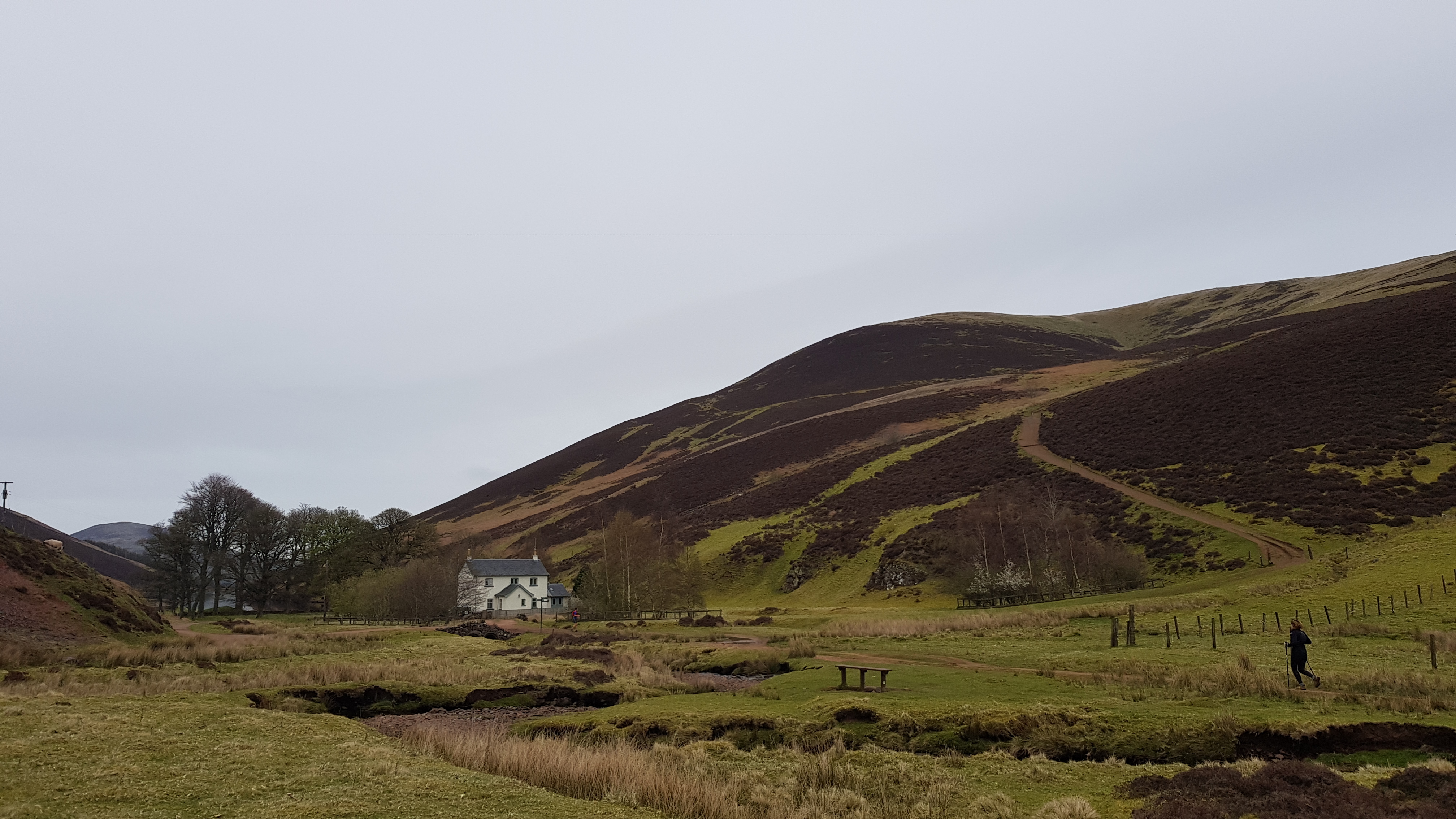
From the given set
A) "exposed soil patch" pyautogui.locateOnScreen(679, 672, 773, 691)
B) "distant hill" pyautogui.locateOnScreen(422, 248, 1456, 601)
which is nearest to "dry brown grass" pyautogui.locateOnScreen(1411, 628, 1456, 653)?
"exposed soil patch" pyautogui.locateOnScreen(679, 672, 773, 691)

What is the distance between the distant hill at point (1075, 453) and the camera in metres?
59.1

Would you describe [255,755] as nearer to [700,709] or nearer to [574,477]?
[700,709]

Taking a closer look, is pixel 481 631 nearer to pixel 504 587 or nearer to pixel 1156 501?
pixel 504 587

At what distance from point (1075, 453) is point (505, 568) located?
61.7 m

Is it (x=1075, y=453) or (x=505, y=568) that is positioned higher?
(x=1075, y=453)

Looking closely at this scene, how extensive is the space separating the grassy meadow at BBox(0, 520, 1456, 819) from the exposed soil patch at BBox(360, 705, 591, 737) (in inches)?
22.0

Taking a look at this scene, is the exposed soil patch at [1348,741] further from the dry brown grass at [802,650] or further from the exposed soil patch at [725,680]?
the dry brown grass at [802,650]

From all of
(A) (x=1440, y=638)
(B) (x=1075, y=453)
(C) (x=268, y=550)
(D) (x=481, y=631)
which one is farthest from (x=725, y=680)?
(C) (x=268, y=550)

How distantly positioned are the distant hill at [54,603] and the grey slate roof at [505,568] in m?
43.6

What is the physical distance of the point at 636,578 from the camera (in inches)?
2916

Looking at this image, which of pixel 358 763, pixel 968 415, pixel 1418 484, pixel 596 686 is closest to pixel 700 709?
pixel 596 686

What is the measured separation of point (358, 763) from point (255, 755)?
2078 millimetres

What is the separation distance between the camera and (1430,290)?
3565 inches

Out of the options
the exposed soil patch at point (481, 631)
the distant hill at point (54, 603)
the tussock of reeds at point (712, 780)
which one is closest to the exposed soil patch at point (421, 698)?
the tussock of reeds at point (712, 780)
